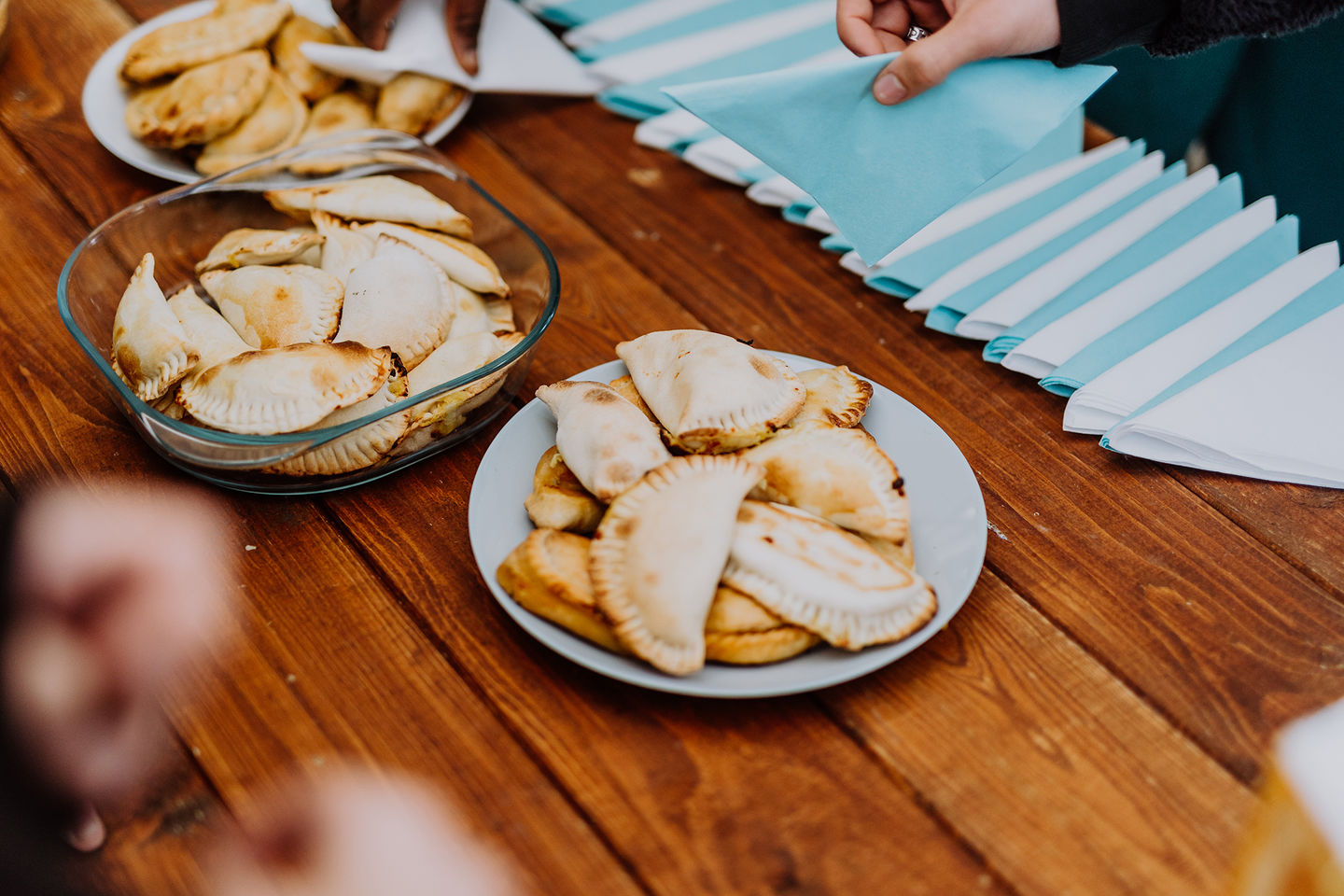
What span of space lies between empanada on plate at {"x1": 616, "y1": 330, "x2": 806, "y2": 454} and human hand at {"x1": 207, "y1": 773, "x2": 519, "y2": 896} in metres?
0.32

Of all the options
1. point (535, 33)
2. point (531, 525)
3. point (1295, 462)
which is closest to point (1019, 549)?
point (1295, 462)

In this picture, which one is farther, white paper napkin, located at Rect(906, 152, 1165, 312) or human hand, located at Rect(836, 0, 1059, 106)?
white paper napkin, located at Rect(906, 152, 1165, 312)

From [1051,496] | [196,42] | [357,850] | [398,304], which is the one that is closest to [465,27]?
[196,42]

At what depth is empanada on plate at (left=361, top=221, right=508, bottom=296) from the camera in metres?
1.00

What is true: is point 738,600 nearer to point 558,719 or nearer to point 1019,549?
point 558,719

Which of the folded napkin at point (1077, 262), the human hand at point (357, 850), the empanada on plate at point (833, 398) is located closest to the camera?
the human hand at point (357, 850)

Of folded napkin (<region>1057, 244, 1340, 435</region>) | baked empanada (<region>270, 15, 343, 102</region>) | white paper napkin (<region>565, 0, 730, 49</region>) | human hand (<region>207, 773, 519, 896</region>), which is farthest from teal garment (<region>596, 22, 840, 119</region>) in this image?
human hand (<region>207, 773, 519, 896</region>)

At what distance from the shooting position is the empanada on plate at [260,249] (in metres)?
0.97

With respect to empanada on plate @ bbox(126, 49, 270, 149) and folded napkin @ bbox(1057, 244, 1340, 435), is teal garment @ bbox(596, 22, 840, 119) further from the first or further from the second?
folded napkin @ bbox(1057, 244, 1340, 435)

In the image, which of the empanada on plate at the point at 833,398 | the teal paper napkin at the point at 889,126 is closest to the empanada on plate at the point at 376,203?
the teal paper napkin at the point at 889,126

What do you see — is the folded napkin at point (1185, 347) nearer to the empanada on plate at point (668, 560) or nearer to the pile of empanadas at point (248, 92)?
the empanada on plate at point (668, 560)

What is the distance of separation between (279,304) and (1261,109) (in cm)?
138

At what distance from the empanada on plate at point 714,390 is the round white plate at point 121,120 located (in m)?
0.62

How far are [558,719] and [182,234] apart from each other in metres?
0.66
